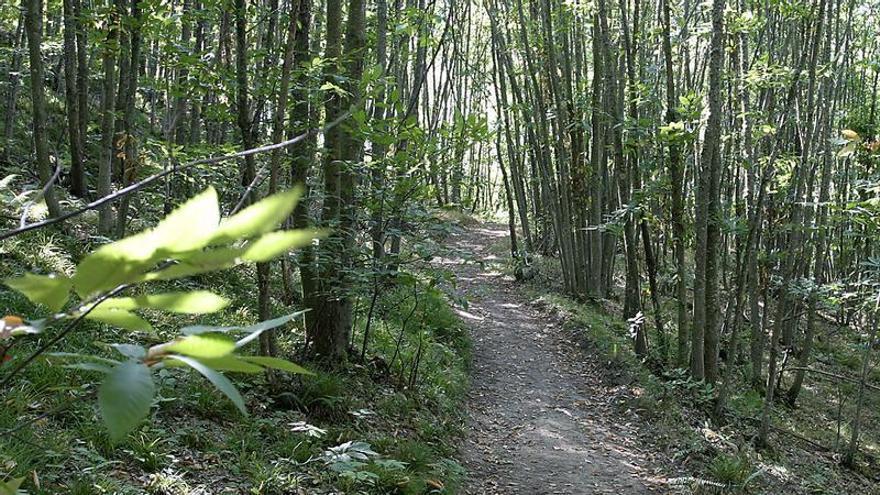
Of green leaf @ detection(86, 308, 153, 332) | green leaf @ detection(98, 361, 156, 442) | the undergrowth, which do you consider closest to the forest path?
the undergrowth

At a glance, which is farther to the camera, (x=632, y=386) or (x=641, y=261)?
(x=641, y=261)

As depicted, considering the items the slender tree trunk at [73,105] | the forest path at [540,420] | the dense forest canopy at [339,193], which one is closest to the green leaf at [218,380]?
the dense forest canopy at [339,193]

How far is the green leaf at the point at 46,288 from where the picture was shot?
0.54 meters

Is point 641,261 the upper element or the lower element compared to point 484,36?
lower

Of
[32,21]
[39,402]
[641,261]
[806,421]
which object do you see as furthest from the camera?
[641,261]

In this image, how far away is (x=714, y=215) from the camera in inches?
310

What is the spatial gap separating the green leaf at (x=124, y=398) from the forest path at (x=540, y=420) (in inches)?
210

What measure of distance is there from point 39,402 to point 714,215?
7074mm

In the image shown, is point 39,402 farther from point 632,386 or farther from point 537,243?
point 537,243

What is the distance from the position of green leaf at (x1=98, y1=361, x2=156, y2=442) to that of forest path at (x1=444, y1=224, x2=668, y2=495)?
210 inches

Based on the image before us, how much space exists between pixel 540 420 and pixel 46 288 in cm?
775

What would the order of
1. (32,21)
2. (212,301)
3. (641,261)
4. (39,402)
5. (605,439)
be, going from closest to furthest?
(212,301)
(39,402)
(32,21)
(605,439)
(641,261)

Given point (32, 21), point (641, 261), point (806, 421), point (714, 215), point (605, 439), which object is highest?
point (32, 21)

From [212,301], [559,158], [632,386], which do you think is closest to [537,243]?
[559,158]
